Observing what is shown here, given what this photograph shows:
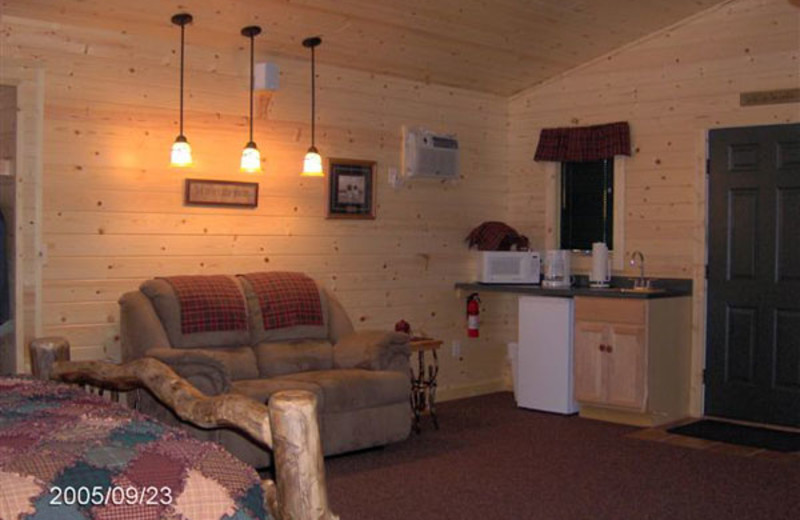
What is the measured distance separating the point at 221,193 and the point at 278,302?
774 millimetres

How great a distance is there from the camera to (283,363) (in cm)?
522

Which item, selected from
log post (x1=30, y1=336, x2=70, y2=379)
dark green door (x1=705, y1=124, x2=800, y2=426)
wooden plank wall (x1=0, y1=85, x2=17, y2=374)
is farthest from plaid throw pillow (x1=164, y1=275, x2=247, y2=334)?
dark green door (x1=705, y1=124, x2=800, y2=426)

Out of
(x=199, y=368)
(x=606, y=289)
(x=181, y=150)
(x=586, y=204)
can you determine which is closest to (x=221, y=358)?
(x=199, y=368)

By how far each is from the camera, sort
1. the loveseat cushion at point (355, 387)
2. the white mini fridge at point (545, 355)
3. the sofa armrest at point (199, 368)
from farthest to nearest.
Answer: the white mini fridge at point (545, 355) < the loveseat cushion at point (355, 387) < the sofa armrest at point (199, 368)

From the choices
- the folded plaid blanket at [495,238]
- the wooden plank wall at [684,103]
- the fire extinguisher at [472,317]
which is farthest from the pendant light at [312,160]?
the wooden plank wall at [684,103]

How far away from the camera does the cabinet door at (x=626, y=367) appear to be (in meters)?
5.99

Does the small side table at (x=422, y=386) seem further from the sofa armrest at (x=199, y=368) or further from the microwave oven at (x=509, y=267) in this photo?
the sofa armrest at (x=199, y=368)

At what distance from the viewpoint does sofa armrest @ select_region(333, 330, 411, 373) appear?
209 inches

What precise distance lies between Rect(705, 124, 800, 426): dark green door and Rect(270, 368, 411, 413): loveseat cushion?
2.32 metres

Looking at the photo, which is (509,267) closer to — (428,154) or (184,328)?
(428,154)

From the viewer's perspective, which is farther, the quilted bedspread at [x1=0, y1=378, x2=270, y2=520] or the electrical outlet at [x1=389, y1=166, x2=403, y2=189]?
the electrical outlet at [x1=389, y1=166, x2=403, y2=189]

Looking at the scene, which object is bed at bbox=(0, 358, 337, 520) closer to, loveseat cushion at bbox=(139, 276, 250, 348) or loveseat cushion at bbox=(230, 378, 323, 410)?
loveseat cushion at bbox=(230, 378, 323, 410)

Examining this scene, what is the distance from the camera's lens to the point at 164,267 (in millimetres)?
5383

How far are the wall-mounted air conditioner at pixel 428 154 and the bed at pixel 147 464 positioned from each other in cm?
431
